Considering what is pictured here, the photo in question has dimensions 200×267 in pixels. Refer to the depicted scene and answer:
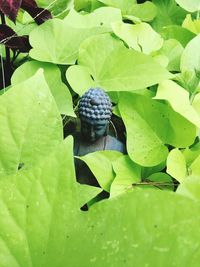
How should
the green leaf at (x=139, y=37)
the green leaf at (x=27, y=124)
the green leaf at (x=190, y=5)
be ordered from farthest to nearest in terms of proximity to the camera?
the green leaf at (x=190, y=5) → the green leaf at (x=139, y=37) → the green leaf at (x=27, y=124)

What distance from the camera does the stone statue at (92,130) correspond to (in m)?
0.72

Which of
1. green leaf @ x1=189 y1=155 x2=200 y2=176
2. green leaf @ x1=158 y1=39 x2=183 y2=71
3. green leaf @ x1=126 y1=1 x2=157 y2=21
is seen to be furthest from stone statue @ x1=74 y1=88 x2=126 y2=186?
green leaf @ x1=126 y1=1 x2=157 y2=21

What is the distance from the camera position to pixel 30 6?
0.84 metres

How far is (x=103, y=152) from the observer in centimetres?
73

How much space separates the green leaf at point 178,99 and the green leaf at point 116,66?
2 centimetres

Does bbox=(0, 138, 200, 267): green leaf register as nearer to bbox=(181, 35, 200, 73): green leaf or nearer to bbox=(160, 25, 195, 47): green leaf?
bbox=(181, 35, 200, 73): green leaf

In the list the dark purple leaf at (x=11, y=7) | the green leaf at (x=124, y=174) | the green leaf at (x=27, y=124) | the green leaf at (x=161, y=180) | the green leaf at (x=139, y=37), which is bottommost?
the green leaf at (x=161, y=180)

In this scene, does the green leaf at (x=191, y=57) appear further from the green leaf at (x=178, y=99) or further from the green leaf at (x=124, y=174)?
the green leaf at (x=124, y=174)

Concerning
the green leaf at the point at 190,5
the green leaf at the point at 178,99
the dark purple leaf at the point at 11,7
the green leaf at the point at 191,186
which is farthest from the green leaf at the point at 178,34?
the green leaf at the point at 191,186

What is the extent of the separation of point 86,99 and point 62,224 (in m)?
0.35

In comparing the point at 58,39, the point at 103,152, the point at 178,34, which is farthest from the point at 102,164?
the point at 178,34

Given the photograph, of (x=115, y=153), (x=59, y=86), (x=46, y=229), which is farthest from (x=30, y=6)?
(x=46, y=229)

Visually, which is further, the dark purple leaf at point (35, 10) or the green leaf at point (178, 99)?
the dark purple leaf at point (35, 10)

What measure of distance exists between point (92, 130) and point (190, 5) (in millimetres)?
496
